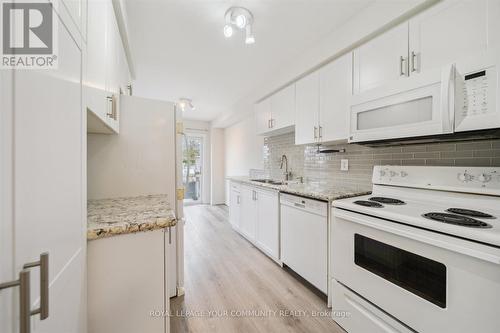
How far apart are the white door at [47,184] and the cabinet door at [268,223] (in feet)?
5.91

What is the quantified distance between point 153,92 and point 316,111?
3051 mm

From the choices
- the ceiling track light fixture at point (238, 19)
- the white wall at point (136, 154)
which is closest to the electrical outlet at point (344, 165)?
the ceiling track light fixture at point (238, 19)

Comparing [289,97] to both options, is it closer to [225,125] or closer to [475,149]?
[475,149]

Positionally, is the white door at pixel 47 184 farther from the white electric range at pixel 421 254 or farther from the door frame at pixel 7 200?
the white electric range at pixel 421 254

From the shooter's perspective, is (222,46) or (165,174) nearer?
(165,174)

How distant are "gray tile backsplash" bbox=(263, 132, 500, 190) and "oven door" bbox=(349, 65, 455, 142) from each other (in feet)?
1.39

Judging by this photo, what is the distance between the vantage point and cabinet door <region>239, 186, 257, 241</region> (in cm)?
277

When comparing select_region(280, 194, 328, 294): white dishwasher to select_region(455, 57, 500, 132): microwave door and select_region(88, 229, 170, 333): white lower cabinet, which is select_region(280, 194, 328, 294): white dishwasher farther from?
select_region(88, 229, 170, 333): white lower cabinet

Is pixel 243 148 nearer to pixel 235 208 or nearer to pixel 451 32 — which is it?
pixel 235 208

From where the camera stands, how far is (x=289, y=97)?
8.30 feet

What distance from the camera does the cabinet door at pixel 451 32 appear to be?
108 centimetres

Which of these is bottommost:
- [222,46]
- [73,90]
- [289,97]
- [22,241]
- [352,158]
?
[22,241]

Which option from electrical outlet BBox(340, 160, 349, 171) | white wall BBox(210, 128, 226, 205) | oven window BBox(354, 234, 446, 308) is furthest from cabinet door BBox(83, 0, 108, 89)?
white wall BBox(210, 128, 226, 205)

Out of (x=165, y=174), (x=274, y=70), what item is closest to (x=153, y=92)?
(x=274, y=70)
